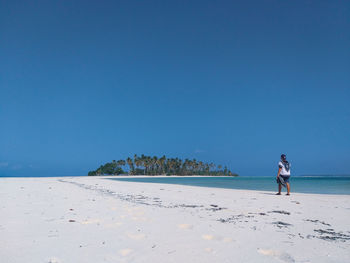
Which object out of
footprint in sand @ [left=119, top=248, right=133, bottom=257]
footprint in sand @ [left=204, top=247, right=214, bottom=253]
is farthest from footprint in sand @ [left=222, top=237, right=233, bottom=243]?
footprint in sand @ [left=119, top=248, right=133, bottom=257]

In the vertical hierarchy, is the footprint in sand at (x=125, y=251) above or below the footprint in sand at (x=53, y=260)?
above

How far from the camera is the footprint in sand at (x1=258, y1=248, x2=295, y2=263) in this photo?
2.75m

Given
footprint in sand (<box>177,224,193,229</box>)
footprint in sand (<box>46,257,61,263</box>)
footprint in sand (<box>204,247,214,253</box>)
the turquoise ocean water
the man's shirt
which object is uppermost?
the man's shirt

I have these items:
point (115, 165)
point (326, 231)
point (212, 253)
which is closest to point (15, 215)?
point (212, 253)

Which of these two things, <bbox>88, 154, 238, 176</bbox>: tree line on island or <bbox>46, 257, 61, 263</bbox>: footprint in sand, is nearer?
<bbox>46, 257, 61, 263</bbox>: footprint in sand

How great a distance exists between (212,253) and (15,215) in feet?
14.5

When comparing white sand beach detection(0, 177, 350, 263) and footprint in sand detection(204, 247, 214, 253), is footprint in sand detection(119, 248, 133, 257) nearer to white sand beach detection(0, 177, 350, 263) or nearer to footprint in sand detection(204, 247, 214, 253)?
white sand beach detection(0, 177, 350, 263)

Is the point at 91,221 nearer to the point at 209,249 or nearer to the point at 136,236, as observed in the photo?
the point at 136,236

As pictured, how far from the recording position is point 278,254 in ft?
9.56

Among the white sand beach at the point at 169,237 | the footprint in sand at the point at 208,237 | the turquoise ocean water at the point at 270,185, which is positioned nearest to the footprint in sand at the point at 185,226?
the white sand beach at the point at 169,237

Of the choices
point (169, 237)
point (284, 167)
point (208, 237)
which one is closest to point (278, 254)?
point (208, 237)

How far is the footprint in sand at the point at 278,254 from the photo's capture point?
2.75 m

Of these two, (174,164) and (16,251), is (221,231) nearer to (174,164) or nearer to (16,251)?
(16,251)

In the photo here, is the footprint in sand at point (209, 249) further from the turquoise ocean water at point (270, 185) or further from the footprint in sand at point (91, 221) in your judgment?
the turquoise ocean water at point (270, 185)
